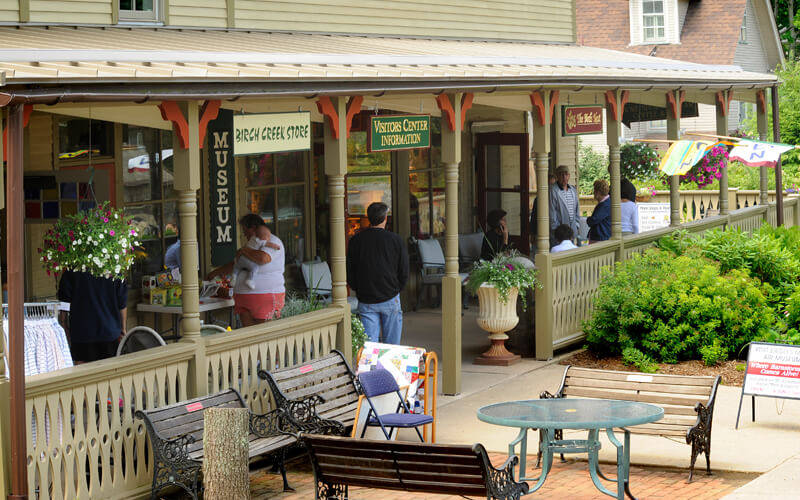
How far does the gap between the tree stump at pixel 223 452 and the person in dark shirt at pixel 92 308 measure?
8.72ft

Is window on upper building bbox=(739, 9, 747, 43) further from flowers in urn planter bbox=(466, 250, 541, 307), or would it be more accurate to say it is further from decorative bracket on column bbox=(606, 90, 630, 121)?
flowers in urn planter bbox=(466, 250, 541, 307)

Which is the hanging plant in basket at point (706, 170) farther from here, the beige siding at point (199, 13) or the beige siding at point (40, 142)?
the beige siding at point (40, 142)

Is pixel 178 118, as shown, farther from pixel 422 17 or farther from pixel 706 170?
pixel 706 170

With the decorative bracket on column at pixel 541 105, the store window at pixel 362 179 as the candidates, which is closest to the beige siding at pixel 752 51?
the store window at pixel 362 179

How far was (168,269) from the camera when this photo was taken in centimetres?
1272

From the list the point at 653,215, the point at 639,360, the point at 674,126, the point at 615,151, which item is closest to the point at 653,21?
the point at 653,215

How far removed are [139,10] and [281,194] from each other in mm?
3312

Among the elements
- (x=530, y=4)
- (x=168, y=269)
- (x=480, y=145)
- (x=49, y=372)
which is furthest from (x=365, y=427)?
(x=530, y=4)

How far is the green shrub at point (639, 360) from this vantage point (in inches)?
517

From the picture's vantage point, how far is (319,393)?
9688 millimetres

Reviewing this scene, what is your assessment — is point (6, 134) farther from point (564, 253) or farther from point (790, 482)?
point (564, 253)

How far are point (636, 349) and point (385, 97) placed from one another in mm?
4332

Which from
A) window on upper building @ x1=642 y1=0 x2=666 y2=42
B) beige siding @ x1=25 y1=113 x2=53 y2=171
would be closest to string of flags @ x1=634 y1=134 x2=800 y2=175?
beige siding @ x1=25 y1=113 x2=53 y2=171

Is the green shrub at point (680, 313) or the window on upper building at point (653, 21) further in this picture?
the window on upper building at point (653, 21)
